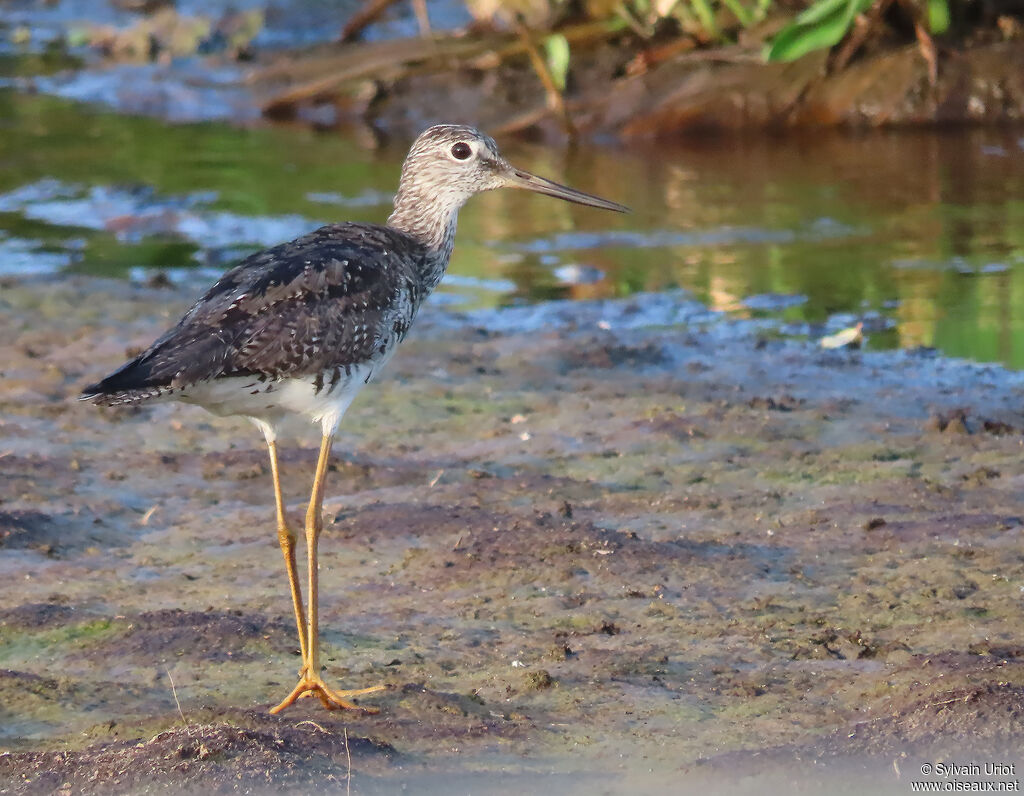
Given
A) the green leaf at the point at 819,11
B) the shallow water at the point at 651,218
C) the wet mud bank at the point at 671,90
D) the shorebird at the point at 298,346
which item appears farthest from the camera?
the wet mud bank at the point at 671,90

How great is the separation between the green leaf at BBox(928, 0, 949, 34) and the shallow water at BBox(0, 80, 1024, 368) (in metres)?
0.92

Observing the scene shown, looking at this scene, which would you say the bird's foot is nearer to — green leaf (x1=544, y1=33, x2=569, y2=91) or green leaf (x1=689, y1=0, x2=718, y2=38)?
green leaf (x1=544, y1=33, x2=569, y2=91)

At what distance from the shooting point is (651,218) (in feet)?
36.0

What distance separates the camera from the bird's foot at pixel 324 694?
4480 millimetres

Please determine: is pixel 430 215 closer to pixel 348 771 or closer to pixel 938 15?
pixel 348 771

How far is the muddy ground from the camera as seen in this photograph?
163 inches

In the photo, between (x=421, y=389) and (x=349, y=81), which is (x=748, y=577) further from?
(x=349, y=81)

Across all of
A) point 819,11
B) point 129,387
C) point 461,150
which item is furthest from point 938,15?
point 129,387

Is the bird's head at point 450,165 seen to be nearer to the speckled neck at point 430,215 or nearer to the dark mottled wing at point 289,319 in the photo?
the speckled neck at point 430,215

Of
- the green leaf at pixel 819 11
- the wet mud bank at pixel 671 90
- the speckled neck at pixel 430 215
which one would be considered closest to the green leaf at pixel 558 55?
the wet mud bank at pixel 671 90

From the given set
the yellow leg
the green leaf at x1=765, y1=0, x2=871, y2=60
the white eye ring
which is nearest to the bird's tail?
the yellow leg

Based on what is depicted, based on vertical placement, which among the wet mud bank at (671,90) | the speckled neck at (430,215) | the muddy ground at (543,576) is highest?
the speckled neck at (430,215)

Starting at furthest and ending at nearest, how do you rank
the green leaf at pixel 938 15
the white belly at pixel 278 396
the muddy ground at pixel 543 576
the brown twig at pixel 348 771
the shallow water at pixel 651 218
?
1. the green leaf at pixel 938 15
2. the shallow water at pixel 651 218
3. the white belly at pixel 278 396
4. the muddy ground at pixel 543 576
5. the brown twig at pixel 348 771

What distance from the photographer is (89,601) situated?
530cm
